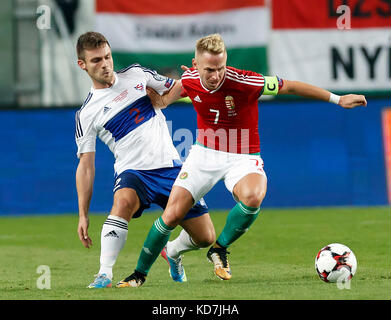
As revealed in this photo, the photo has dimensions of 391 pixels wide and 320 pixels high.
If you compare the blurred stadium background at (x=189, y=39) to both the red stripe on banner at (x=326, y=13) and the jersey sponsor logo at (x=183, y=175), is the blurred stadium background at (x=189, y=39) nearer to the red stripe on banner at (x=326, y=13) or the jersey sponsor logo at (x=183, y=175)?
the red stripe on banner at (x=326, y=13)

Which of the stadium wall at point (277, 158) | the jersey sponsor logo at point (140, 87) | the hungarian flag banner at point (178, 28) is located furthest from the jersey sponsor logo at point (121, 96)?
the hungarian flag banner at point (178, 28)

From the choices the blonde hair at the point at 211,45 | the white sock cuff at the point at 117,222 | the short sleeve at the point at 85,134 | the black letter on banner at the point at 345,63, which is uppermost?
the black letter on banner at the point at 345,63

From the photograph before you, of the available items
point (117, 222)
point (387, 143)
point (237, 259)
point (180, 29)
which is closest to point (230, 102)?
point (117, 222)

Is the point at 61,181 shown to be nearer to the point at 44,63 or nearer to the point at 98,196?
the point at 98,196

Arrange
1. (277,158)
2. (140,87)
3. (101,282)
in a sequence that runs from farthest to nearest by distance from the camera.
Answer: (277,158) → (140,87) → (101,282)

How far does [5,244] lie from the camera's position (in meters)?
11.0

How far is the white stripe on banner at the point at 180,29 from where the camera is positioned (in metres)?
16.0

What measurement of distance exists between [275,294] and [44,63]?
10710mm

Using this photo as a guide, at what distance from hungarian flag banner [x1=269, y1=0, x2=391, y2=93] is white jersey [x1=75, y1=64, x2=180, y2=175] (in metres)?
8.46

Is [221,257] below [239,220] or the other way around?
below

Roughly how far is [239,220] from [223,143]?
0.66 m

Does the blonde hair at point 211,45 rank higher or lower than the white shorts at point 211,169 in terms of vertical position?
higher

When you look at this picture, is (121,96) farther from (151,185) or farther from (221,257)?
(221,257)

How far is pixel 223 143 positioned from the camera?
7.38m
